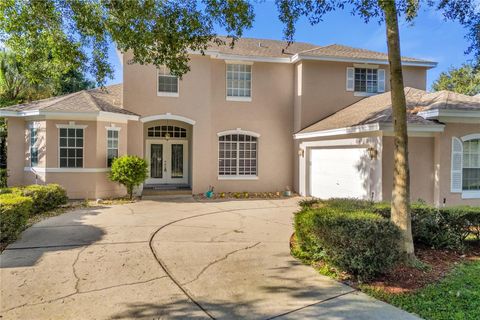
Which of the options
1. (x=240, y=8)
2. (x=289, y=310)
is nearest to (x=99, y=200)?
(x=240, y=8)

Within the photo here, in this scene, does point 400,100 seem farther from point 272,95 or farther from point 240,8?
point 272,95

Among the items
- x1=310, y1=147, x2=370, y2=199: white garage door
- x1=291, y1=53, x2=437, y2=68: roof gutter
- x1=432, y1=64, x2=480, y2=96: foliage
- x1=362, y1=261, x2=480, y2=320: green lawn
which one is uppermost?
x1=432, y1=64, x2=480, y2=96: foliage

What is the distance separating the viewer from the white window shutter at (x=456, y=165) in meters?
11.8

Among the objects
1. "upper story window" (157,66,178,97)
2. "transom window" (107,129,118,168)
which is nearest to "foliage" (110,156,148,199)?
"transom window" (107,129,118,168)

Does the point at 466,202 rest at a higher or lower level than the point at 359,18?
lower

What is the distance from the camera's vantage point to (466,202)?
12000mm

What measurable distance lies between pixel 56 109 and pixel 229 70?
8.25 metres

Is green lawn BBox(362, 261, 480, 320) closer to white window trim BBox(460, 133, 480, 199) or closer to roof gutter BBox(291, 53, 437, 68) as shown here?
white window trim BBox(460, 133, 480, 199)

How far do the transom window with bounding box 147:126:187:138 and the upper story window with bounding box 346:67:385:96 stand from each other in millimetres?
9638

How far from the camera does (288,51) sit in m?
19.5

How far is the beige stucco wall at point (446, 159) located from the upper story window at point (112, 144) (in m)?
13.0

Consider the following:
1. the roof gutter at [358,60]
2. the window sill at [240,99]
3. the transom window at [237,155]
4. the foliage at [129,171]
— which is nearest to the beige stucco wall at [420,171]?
the roof gutter at [358,60]

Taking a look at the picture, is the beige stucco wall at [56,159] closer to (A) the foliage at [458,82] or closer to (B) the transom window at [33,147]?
(B) the transom window at [33,147]

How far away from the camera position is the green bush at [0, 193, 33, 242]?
7823mm
